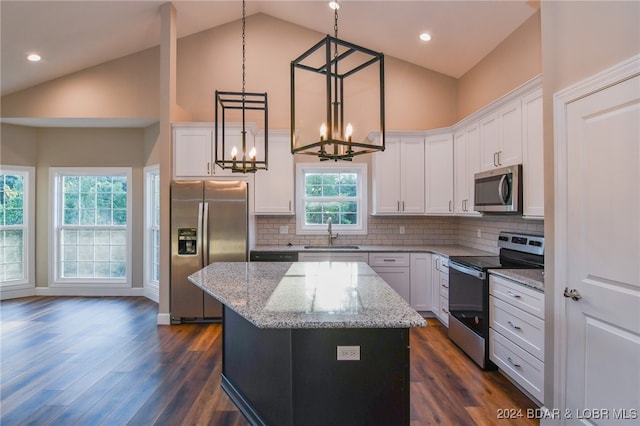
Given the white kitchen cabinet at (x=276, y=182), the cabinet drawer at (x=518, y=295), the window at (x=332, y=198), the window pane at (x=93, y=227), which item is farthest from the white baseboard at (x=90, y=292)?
the cabinet drawer at (x=518, y=295)

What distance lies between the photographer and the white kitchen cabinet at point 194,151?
4.21 m

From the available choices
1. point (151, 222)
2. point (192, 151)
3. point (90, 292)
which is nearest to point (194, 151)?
point (192, 151)

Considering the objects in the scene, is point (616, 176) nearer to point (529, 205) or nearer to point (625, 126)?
point (625, 126)

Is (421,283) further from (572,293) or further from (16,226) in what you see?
(16,226)

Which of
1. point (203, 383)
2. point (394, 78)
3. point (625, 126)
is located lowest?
point (203, 383)

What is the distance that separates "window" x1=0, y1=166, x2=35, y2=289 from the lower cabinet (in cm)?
654

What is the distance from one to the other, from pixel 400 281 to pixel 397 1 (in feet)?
10.7

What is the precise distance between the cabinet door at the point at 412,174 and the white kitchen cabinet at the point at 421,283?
688 millimetres

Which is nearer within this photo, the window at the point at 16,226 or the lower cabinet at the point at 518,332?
the lower cabinet at the point at 518,332

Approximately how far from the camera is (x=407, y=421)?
172 cm

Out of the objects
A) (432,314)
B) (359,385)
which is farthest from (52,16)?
(432,314)

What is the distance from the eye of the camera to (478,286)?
2973 mm

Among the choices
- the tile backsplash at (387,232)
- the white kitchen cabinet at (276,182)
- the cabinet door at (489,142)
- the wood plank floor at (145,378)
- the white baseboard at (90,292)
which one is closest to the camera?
the wood plank floor at (145,378)

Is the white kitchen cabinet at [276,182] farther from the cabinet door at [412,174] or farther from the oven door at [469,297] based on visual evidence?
the oven door at [469,297]
